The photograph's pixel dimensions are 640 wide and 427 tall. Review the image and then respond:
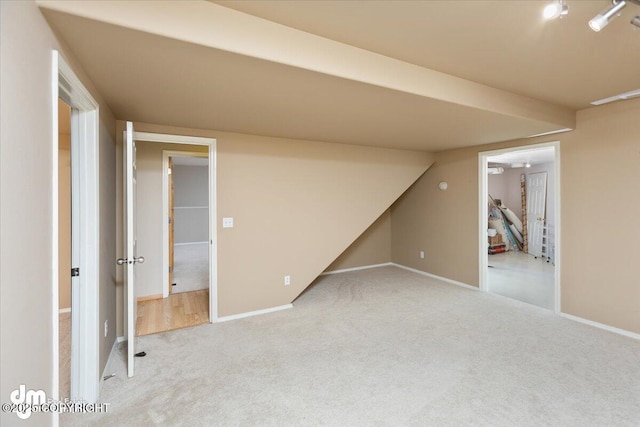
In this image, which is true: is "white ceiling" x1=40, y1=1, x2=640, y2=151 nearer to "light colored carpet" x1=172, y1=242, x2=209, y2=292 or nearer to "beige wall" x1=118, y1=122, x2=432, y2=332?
"beige wall" x1=118, y1=122, x2=432, y2=332

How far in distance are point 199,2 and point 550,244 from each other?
7.68m

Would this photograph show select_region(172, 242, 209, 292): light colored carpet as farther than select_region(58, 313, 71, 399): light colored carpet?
Yes

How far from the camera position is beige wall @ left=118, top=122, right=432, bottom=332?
3486mm

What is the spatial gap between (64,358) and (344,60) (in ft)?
10.9

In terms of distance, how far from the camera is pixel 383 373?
7.86 ft

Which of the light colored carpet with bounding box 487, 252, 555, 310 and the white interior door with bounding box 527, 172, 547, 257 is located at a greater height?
the white interior door with bounding box 527, 172, 547, 257

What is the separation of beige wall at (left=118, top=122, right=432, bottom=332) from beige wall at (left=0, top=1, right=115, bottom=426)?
6.68 ft

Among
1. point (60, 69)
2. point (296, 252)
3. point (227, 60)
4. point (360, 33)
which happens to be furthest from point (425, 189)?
point (60, 69)

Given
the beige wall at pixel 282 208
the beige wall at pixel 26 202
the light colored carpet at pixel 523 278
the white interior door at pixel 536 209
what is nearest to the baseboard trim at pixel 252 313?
the beige wall at pixel 282 208

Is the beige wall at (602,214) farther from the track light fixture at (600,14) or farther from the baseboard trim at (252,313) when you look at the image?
the baseboard trim at (252,313)

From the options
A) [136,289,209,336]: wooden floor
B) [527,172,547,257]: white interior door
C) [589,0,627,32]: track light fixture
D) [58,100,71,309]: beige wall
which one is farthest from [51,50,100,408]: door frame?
[527,172,547,257]: white interior door

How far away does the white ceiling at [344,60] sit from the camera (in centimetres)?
149

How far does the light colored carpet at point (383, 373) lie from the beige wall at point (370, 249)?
1999mm

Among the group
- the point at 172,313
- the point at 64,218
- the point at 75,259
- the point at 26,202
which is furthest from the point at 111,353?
the point at 26,202
